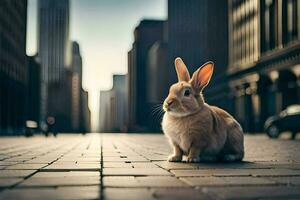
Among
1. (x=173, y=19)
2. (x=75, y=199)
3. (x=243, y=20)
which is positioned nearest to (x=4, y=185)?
(x=75, y=199)

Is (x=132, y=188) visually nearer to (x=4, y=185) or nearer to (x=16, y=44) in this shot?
(x=4, y=185)

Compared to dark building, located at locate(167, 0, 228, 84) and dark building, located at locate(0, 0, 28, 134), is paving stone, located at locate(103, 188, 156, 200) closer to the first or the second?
dark building, located at locate(0, 0, 28, 134)

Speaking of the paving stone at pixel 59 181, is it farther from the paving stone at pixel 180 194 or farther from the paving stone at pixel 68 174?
the paving stone at pixel 180 194

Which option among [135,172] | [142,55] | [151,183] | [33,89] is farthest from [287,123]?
[142,55]

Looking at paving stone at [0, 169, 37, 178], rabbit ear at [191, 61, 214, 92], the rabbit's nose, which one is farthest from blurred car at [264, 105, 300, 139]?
paving stone at [0, 169, 37, 178]

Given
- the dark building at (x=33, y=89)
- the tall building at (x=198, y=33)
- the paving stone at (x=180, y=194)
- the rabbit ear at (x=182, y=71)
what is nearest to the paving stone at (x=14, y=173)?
the paving stone at (x=180, y=194)

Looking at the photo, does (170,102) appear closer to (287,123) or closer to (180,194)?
(180,194)
